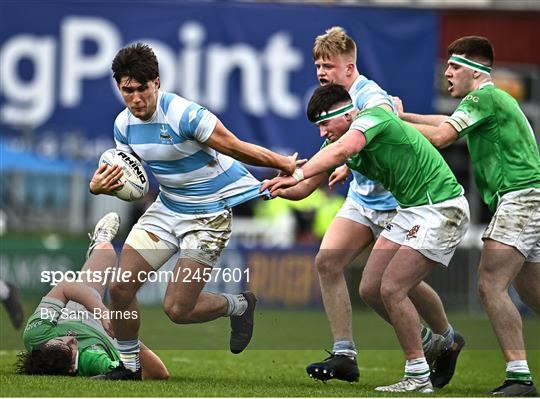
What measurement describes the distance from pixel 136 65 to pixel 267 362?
3.87 m

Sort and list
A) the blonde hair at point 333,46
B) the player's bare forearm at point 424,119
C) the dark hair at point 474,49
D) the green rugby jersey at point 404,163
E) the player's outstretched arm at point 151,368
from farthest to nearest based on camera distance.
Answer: the player's bare forearm at point 424,119, the blonde hair at point 333,46, the player's outstretched arm at point 151,368, the dark hair at point 474,49, the green rugby jersey at point 404,163

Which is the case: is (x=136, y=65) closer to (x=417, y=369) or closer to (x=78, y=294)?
(x=78, y=294)

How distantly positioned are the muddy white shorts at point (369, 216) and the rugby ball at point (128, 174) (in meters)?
1.71

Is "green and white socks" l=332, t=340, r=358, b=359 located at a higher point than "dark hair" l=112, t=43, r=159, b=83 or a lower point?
lower

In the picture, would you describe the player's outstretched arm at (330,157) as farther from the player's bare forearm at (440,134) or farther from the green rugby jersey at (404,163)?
the player's bare forearm at (440,134)

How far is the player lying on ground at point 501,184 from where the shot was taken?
9078 millimetres

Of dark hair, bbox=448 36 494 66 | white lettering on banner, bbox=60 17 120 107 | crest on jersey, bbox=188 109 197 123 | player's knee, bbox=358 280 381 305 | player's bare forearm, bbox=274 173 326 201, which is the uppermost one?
white lettering on banner, bbox=60 17 120 107

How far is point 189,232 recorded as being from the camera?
9359 millimetres

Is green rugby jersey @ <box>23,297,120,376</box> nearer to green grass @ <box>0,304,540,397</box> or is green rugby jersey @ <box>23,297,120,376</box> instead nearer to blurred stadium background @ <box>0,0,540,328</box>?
green grass @ <box>0,304,540,397</box>

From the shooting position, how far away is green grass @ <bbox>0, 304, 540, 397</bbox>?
8695 mm

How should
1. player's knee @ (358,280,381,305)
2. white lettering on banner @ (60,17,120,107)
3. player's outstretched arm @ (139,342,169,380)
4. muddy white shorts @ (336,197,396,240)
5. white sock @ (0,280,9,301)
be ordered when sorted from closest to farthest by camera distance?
player's knee @ (358,280,381,305) < player's outstretched arm @ (139,342,169,380) < muddy white shorts @ (336,197,396,240) < white sock @ (0,280,9,301) < white lettering on banner @ (60,17,120,107)

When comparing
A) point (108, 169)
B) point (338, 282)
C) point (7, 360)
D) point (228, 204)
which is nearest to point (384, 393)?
point (338, 282)

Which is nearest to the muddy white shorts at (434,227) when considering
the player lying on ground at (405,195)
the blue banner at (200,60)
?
the player lying on ground at (405,195)

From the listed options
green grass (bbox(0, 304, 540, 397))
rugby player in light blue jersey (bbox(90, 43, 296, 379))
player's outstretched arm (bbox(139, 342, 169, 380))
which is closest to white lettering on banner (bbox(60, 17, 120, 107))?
green grass (bbox(0, 304, 540, 397))
